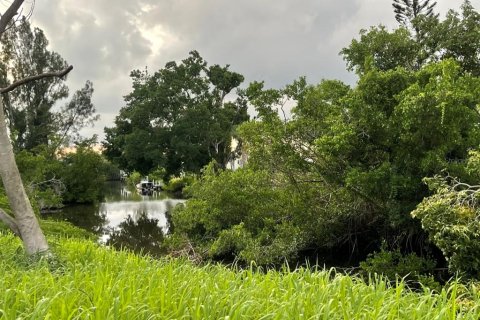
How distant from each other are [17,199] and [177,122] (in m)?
22.7

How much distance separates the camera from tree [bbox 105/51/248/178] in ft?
87.3

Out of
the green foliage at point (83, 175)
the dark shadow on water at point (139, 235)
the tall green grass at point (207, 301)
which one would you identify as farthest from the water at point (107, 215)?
the tall green grass at point (207, 301)

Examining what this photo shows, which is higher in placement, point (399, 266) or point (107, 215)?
point (107, 215)

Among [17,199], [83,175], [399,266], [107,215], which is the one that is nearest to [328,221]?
[399,266]

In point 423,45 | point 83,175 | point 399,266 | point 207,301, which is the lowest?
point 399,266

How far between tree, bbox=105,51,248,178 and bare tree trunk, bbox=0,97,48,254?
22.1 meters

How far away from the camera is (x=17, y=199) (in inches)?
161

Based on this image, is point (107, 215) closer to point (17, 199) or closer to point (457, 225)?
point (17, 199)

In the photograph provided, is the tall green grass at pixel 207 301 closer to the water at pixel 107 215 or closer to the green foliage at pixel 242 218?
the green foliage at pixel 242 218

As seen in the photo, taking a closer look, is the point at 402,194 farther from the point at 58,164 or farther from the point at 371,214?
the point at 58,164

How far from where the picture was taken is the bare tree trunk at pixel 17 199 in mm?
4027

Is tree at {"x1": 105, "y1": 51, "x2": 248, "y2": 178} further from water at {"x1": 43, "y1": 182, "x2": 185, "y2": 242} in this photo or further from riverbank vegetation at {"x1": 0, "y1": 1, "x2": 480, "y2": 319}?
riverbank vegetation at {"x1": 0, "y1": 1, "x2": 480, "y2": 319}

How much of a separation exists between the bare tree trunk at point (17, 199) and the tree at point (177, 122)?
2211 centimetres

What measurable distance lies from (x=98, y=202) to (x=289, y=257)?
22.7 m
